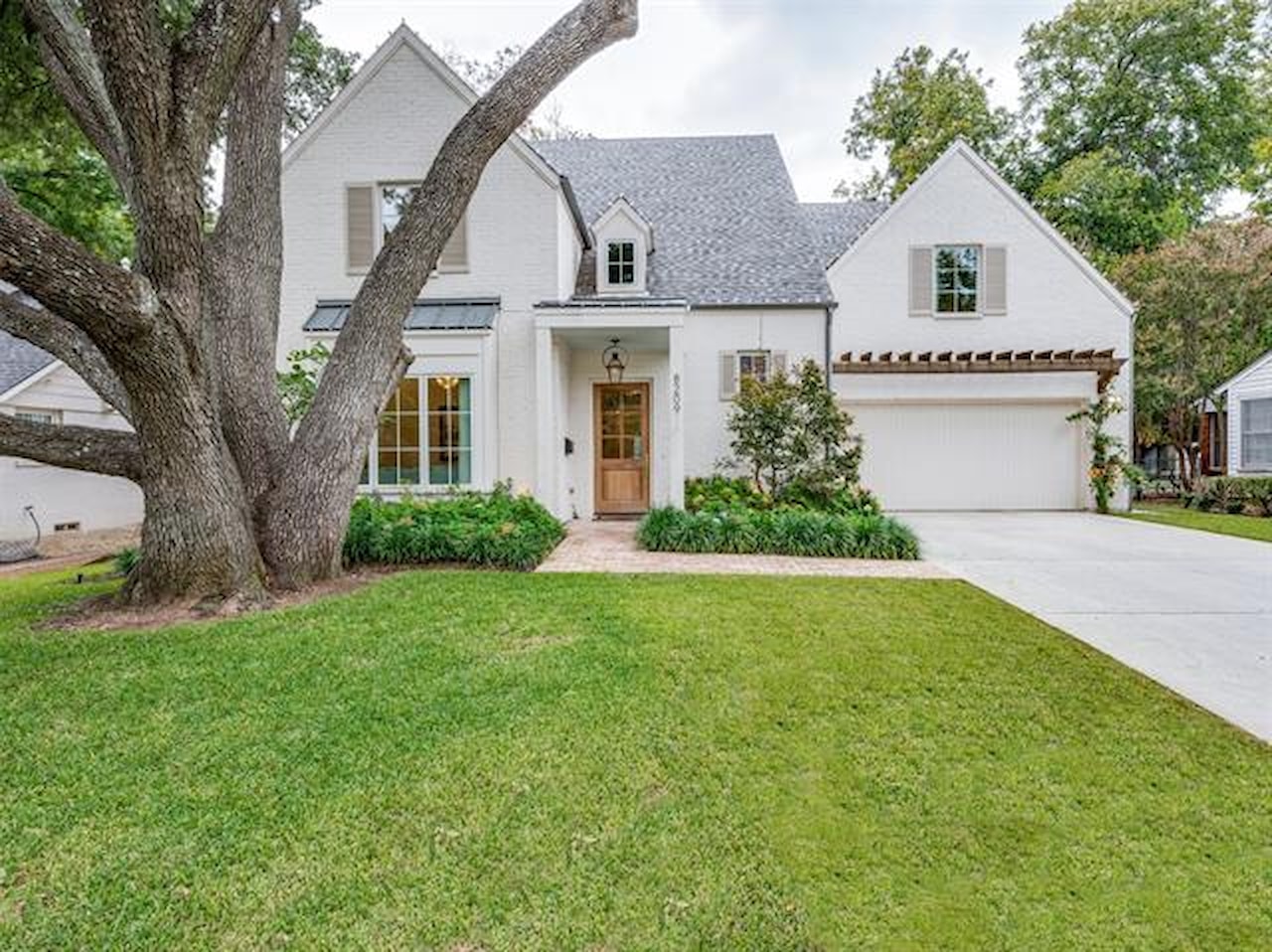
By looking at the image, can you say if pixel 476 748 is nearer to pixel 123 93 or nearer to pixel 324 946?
pixel 324 946

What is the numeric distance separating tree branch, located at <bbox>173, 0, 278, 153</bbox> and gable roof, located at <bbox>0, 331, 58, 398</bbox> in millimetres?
10306

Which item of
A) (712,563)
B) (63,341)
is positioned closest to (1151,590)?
(712,563)

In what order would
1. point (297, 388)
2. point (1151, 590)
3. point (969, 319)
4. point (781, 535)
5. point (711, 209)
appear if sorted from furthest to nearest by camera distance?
point (711, 209), point (969, 319), point (297, 388), point (781, 535), point (1151, 590)

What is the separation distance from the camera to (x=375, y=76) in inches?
424

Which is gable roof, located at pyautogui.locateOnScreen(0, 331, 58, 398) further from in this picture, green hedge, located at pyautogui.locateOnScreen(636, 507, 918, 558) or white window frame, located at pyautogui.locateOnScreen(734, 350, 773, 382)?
white window frame, located at pyautogui.locateOnScreen(734, 350, 773, 382)

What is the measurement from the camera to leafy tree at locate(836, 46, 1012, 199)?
2058 centimetres

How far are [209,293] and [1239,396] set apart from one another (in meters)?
20.9

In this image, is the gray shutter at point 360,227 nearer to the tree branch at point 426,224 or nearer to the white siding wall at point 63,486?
the tree branch at point 426,224

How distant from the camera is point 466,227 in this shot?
1084 cm

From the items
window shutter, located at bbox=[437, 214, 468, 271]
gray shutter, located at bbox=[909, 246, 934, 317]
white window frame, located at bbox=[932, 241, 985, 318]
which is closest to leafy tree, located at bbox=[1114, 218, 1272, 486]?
white window frame, located at bbox=[932, 241, 985, 318]

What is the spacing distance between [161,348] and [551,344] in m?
5.99

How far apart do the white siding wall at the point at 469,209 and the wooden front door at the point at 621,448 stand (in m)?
2.26

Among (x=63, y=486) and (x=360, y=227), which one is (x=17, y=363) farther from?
(x=360, y=227)

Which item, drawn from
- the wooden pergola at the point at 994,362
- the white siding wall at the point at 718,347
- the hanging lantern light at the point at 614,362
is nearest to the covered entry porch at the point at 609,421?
the hanging lantern light at the point at 614,362
